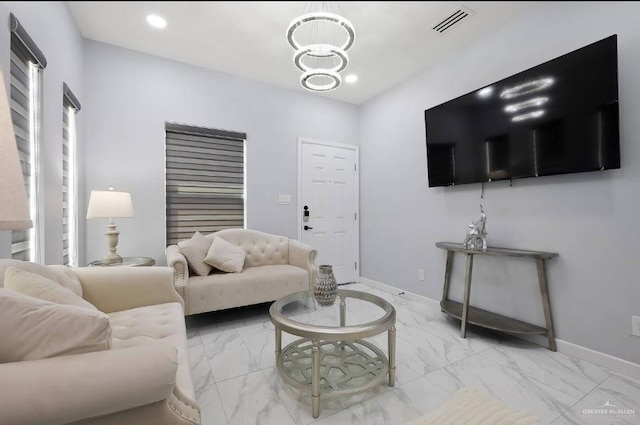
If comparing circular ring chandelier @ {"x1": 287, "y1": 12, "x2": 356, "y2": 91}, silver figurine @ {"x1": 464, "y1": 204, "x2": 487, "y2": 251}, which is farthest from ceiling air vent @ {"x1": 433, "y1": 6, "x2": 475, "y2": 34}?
silver figurine @ {"x1": 464, "y1": 204, "x2": 487, "y2": 251}

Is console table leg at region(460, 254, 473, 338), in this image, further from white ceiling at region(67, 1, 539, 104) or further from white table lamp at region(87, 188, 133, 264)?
white table lamp at region(87, 188, 133, 264)

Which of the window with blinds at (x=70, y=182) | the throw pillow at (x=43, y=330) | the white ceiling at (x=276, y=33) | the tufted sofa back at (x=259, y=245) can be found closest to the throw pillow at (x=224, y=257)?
the tufted sofa back at (x=259, y=245)

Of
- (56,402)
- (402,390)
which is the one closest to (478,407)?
(402,390)

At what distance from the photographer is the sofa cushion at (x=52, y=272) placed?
1.18 m

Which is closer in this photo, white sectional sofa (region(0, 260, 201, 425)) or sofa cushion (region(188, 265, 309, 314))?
white sectional sofa (region(0, 260, 201, 425))

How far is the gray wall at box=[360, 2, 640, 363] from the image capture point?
5.92ft

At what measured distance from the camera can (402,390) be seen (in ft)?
5.27

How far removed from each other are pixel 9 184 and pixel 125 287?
1264 millimetres

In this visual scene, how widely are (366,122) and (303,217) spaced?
1592mm

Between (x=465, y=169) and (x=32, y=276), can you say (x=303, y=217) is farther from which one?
(x=32, y=276)

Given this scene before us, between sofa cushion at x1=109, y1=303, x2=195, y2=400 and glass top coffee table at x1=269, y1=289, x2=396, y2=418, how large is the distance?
18.7 inches

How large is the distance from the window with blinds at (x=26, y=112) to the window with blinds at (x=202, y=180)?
124 cm

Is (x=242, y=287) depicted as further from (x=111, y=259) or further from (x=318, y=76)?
(x=318, y=76)

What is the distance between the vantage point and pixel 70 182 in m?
2.49
